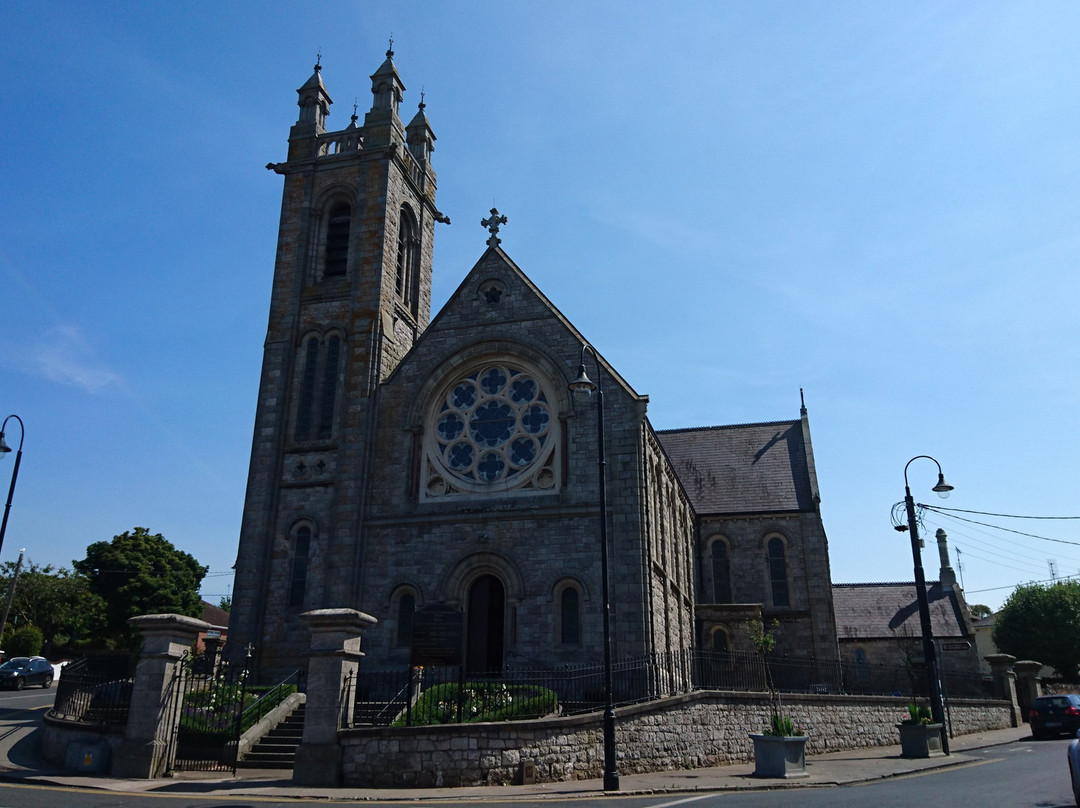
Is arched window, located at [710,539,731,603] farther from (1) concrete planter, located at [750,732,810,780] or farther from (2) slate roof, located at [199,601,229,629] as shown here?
(2) slate roof, located at [199,601,229,629]

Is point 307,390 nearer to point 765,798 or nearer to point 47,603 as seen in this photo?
point 765,798

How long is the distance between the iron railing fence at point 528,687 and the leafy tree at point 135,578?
28632 mm

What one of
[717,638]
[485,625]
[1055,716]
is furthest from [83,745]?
[1055,716]

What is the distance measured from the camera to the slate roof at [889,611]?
1551 inches

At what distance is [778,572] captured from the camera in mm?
36219

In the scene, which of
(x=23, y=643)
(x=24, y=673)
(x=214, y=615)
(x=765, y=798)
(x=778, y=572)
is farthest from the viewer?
(x=214, y=615)

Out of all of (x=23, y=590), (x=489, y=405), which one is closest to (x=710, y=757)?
(x=489, y=405)

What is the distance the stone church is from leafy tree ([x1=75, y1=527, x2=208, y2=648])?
24077 millimetres

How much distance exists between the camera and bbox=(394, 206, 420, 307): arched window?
3224cm

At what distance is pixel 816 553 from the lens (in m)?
35.7

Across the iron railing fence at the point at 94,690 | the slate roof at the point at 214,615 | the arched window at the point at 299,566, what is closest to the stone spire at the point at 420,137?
the arched window at the point at 299,566

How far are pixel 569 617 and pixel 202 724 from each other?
393 inches

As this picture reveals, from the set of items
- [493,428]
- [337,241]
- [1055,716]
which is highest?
[337,241]

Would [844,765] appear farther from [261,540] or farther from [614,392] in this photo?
[261,540]
